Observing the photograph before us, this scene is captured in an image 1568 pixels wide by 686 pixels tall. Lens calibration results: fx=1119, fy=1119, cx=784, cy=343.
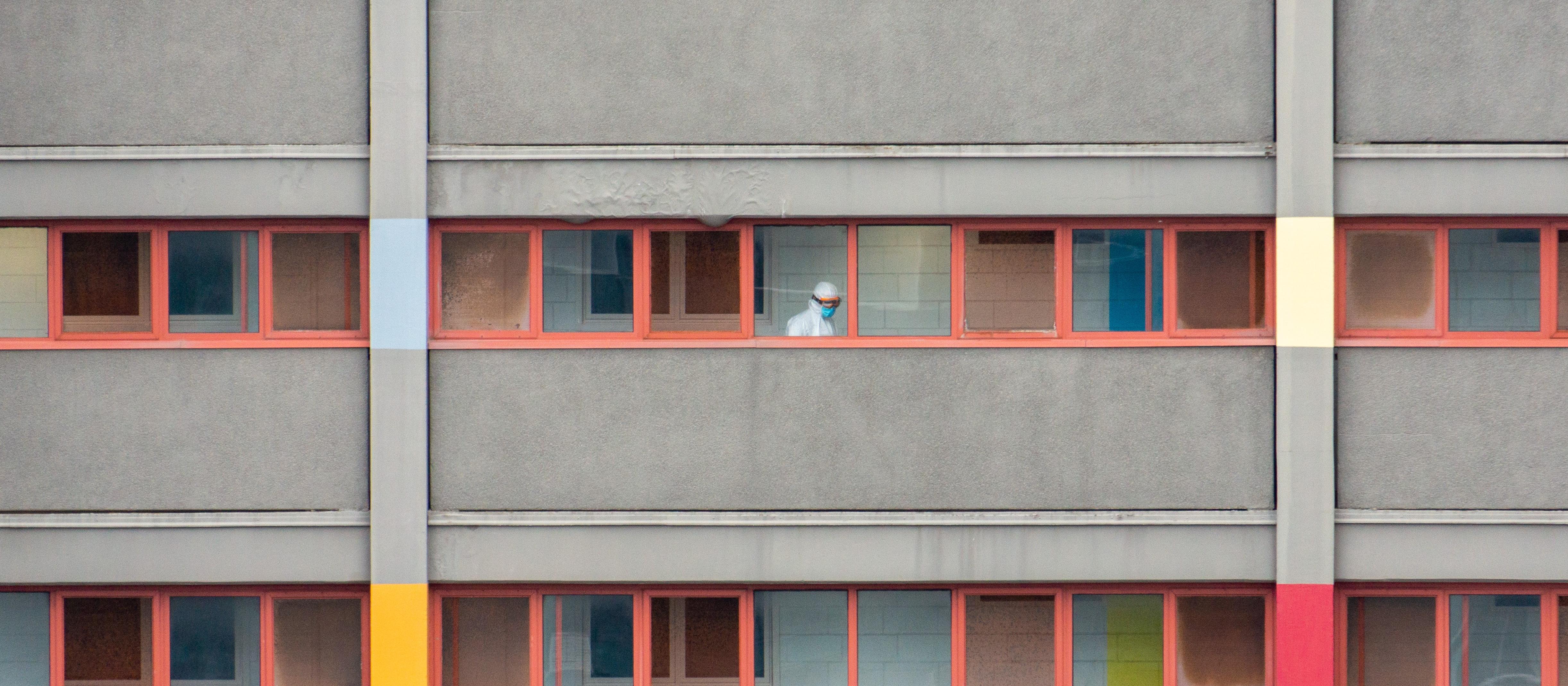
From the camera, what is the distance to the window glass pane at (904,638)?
941cm

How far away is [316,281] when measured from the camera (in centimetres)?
935

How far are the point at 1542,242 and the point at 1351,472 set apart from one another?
2.43m

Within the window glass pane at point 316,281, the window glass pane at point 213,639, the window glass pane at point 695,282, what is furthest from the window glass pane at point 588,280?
the window glass pane at point 213,639

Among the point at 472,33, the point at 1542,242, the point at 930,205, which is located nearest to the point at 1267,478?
the point at 1542,242

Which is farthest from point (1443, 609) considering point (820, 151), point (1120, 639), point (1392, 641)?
point (820, 151)

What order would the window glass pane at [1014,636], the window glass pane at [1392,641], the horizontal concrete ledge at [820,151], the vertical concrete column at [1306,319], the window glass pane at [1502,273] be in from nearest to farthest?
the vertical concrete column at [1306,319]
the horizontal concrete ledge at [820,151]
the window glass pane at [1502,273]
the window glass pane at [1392,641]
the window glass pane at [1014,636]

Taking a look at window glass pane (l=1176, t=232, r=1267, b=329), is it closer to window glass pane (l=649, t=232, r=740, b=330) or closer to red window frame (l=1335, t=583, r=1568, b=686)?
red window frame (l=1335, t=583, r=1568, b=686)

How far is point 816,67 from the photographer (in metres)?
9.16

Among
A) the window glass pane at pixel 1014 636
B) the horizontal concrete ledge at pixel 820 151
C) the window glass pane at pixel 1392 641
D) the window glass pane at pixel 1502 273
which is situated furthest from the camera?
the window glass pane at pixel 1014 636

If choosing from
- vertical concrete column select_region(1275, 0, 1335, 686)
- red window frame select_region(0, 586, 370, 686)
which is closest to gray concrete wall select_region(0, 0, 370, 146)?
red window frame select_region(0, 586, 370, 686)

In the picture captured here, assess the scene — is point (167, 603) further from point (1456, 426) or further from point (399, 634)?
point (1456, 426)

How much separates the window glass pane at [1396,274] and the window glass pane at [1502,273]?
194mm

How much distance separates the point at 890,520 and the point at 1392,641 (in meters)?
4.32

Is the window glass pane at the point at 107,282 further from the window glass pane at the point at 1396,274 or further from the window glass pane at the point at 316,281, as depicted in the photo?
the window glass pane at the point at 1396,274
